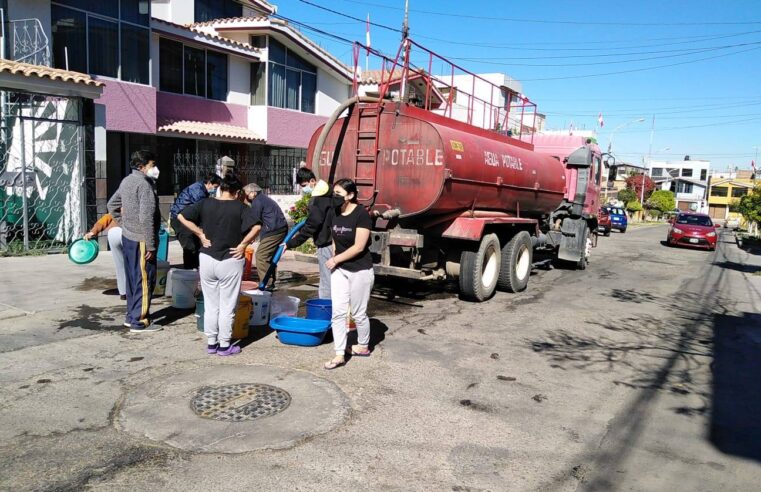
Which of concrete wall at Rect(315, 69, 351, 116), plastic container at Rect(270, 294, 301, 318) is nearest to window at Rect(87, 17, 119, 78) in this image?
concrete wall at Rect(315, 69, 351, 116)

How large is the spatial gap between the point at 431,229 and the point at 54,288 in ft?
18.6

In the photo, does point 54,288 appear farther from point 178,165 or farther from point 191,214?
point 178,165

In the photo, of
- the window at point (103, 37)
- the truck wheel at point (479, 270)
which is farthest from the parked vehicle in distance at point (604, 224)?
the window at point (103, 37)

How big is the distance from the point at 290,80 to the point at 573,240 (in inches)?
477

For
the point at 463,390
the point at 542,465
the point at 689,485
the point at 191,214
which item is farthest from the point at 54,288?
the point at 689,485

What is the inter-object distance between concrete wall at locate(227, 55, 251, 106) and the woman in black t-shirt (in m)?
14.7

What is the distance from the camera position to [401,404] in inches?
183

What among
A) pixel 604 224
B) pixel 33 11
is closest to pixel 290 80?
pixel 33 11

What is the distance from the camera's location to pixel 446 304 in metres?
8.71

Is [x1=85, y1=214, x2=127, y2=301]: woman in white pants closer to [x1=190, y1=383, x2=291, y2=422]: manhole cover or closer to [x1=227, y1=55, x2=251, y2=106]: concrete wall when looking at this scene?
[x1=190, y1=383, x2=291, y2=422]: manhole cover

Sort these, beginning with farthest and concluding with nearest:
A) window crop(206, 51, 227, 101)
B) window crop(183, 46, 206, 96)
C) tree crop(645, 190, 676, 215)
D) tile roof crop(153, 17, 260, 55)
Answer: tree crop(645, 190, 676, 215) → window crop(206, 51, 227, 101) → window crop(183, 46, 206, 96) → tile roof crop(153, 17, 260, 55)

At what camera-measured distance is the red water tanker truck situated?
786 centimetres

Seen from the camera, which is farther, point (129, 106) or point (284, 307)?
point (129, 106)

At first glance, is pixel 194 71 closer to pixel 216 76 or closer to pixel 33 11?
pixel 216 76
